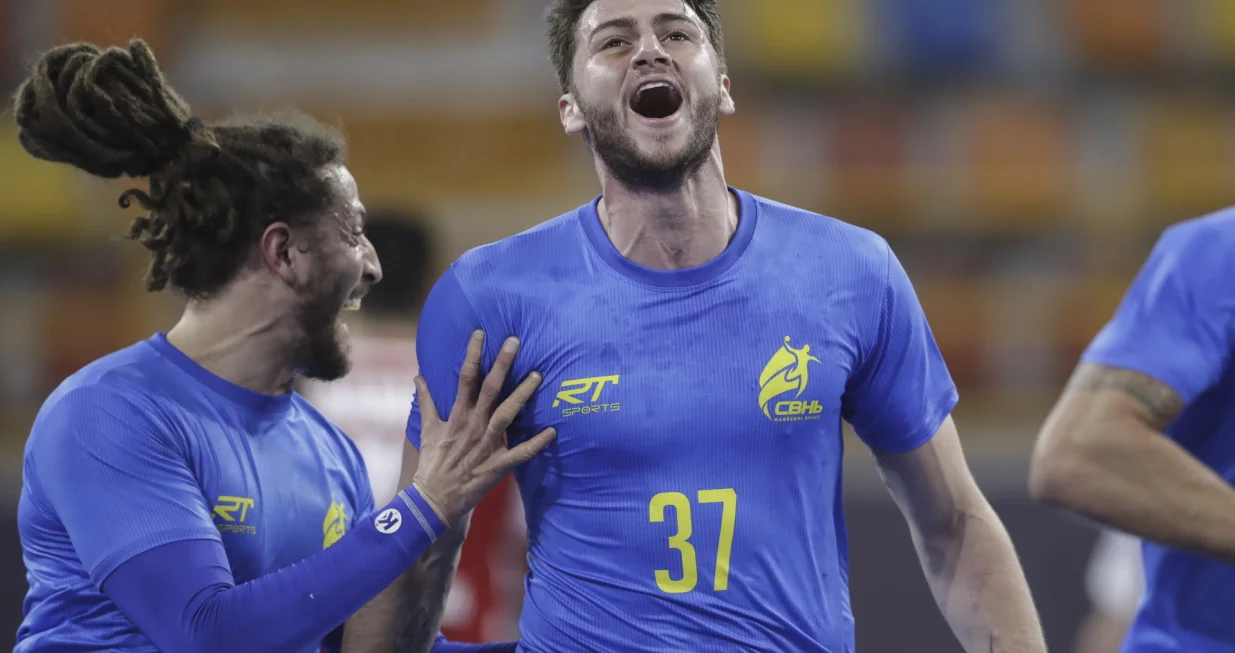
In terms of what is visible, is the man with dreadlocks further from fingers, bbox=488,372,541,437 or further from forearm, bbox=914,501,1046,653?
forearm, bbox=914,501,1046,653

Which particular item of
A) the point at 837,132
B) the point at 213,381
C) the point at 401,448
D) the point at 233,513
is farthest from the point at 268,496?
the point at 837,132

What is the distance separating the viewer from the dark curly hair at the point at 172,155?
2.50 m

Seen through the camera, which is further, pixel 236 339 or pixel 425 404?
pixel 236 339

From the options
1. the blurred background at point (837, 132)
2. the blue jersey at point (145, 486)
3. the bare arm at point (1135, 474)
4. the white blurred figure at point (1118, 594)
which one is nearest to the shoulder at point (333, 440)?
the blue jersey at point (145, 486)

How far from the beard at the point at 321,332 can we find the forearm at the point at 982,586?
1183 millimetres

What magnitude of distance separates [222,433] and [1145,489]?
61.2 inches

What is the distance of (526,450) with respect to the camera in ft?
7.60

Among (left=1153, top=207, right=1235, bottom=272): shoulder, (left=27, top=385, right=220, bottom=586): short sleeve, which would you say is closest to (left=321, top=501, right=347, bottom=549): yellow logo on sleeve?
(left=27, top=385, right=220, bottom=586): short sleeve

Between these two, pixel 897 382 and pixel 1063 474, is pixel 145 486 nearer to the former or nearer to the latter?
pixel 897 382

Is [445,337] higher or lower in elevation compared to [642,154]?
lower

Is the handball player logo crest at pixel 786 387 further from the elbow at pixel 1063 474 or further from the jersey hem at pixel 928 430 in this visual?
the elbow at pixel 1063 474

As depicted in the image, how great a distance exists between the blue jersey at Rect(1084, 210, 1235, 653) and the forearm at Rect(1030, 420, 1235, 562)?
8 cm

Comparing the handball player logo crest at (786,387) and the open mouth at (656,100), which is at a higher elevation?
the open mouth at (656,100)

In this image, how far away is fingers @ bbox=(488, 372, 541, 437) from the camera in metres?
2.31
